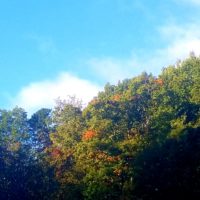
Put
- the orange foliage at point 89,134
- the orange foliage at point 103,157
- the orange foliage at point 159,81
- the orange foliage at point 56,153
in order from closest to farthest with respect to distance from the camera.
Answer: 1. the orange foliage at point 103,157
2. the orange foliage at point 89,134
3. the orange foliage at point 56,153
4. the orange foliage at point 159,81

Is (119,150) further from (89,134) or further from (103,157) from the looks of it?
(89,134)

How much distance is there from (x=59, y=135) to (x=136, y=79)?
583 inches

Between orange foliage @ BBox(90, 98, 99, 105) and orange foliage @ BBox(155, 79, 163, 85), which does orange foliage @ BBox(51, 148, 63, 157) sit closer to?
orange foliage @ BBox(90, 98, 99, 105)

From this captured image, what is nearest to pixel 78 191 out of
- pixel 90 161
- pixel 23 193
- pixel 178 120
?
pixel 90 161

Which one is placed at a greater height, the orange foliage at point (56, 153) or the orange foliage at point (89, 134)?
the orange foliage at point (89, 134)

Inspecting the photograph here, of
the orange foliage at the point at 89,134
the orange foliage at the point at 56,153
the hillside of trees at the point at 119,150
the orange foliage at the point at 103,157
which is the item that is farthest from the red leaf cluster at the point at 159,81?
the orange foliage at the point at 103,157

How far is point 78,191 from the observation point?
4919 centimetres

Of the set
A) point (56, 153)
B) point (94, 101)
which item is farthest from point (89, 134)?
point (94, 101)

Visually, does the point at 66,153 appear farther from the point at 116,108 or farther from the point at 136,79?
the point at 136,79

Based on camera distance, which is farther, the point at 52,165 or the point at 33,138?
the point at 33,138

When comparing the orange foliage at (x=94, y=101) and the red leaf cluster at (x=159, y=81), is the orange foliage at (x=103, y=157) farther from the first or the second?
the red leaf cluster at (x=159, y=81)

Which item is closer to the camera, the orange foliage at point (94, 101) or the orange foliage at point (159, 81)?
the orange foliage at point (94, 101)

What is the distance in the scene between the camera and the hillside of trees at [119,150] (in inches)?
1876

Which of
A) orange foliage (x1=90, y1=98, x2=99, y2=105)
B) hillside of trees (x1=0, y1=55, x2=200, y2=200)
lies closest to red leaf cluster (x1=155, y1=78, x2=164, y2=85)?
hillside of trees (x1=0, y1=55, x2=200, y2=200)
